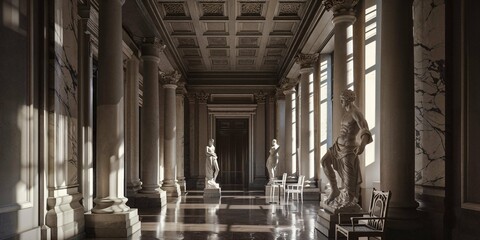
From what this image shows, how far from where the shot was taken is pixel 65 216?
7.33 metres

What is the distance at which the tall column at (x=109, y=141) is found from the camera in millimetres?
8430

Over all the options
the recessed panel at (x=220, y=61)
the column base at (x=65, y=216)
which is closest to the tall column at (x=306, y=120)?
the recessed panel at (x=220, y=61)

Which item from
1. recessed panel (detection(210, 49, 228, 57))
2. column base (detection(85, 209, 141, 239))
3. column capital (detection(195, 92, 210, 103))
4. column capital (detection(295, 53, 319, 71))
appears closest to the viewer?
column base (detection(85, 209, 141, 239))

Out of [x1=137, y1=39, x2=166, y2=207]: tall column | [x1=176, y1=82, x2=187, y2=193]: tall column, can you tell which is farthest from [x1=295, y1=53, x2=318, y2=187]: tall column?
[x1=176, y1=82, x2=187, y2=193]: tall column

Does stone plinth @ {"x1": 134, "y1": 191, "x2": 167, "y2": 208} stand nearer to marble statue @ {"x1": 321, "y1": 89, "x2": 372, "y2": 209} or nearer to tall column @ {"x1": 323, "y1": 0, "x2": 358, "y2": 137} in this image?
tall column @ {"x1": 323, "y1": 0, "x2": 358, "y2": 137}

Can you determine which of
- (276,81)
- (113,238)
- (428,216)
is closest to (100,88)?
(113,238)

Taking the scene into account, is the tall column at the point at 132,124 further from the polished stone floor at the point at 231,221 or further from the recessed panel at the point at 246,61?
the recessed panel at the point at 246,61

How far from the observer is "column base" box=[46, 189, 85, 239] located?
7.03 m

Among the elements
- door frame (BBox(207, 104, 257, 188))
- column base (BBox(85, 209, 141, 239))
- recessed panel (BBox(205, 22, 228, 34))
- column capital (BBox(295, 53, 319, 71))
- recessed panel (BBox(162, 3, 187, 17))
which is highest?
recessed panel (BBox(162, 3, 187, 17))

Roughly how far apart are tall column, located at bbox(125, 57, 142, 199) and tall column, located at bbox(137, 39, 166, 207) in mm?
699

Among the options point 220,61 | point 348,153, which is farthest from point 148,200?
point 220,61

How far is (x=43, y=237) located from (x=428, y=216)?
578 cm

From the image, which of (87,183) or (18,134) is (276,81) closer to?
(87,183)

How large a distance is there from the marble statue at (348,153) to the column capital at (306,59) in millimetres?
9017
